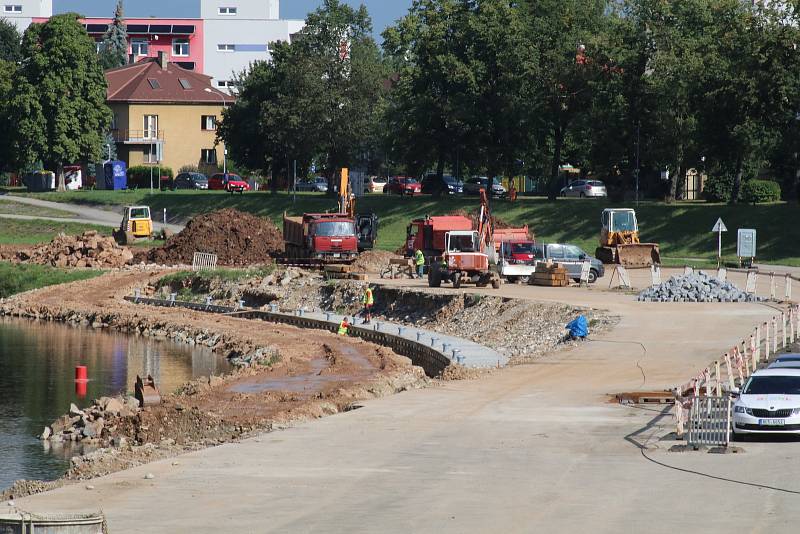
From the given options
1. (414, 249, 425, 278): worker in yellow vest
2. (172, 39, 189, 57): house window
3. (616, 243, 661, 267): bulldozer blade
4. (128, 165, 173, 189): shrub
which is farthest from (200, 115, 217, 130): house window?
(616, 243, 661, 267): bulldozer blade

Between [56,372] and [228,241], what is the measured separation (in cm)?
2634

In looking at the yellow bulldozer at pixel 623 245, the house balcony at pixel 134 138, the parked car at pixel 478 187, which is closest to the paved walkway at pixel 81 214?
the house balcony at pixel 134 138

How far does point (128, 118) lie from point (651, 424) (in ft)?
317

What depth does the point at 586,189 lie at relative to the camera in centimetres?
9275

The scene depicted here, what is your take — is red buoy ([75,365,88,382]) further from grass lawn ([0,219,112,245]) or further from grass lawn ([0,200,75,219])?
grass lawn ([0,200,75,219])

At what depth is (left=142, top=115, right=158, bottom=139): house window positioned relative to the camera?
117031mm

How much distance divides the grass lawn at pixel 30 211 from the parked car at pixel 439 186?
2473 centimetres

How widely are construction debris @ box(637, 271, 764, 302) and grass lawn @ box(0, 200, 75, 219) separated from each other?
178 feet

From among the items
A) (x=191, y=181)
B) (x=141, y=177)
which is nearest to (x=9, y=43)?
(x=141, y=177)

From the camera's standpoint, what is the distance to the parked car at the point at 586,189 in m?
92.2

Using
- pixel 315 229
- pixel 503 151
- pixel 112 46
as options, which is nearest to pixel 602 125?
pixel 503 151

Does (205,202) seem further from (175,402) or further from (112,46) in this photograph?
(112,46)

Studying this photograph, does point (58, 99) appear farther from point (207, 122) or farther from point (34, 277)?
point (34, 277)

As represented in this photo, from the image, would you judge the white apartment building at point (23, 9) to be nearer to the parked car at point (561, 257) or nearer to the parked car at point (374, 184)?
the parked car at point (374, 184)
